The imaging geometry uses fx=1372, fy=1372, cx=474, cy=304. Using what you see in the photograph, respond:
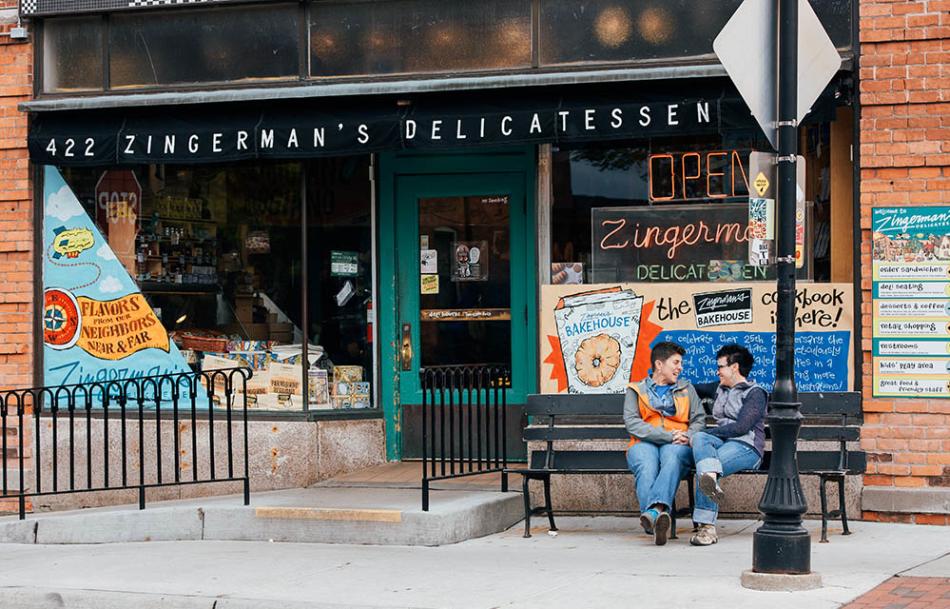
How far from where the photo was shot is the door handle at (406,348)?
12.0m

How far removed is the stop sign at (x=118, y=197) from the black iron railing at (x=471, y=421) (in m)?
2.92

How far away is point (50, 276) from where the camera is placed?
12039 millimetres

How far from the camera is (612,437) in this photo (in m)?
10.4

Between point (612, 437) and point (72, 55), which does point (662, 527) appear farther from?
point (72, 55)

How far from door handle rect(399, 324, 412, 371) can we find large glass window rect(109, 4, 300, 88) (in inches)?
94.2

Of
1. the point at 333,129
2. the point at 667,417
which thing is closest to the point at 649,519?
the point at 667,417

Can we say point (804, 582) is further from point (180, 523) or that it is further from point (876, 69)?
point (180, 523)

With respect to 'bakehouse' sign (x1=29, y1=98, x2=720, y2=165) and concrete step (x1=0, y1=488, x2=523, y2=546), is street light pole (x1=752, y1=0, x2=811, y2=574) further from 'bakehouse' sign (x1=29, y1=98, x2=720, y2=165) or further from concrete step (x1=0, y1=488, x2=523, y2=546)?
concrete step (x1=0, y1=488, x2=523, y2=546)

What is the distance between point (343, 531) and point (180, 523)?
1.36m

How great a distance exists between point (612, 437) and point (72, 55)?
18.7 ft

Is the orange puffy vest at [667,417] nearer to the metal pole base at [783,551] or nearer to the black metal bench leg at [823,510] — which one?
the black metal bench leg at [823,510]

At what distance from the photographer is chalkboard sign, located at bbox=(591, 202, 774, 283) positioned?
1055 cm

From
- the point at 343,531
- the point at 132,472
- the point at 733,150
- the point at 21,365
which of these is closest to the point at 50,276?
the point at 21,365

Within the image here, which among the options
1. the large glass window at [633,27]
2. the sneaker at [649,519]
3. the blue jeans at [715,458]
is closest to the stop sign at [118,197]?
the large glass window at [633,27]
